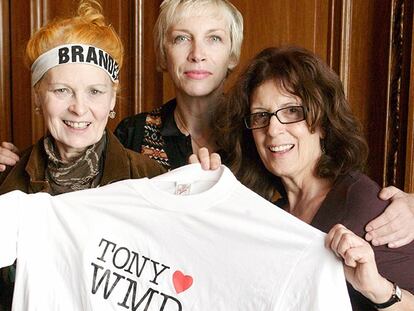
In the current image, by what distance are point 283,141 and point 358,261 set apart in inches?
16.2

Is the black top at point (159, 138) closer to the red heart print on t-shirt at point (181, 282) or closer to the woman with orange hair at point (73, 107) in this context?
the woman with orange hair at point (73, 107)

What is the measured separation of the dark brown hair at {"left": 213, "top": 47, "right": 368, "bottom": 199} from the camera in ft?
4.52

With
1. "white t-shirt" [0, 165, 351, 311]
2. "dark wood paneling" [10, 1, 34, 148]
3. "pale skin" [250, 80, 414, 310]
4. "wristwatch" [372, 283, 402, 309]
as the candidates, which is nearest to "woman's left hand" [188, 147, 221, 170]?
"white t-shirt" [0, 165, 351, 311]

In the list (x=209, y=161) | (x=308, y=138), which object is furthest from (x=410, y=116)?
(x=209, y=161)

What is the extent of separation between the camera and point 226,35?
173 cm

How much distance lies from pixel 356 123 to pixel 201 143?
19.0 inches

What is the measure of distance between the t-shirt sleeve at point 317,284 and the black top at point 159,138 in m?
0.69

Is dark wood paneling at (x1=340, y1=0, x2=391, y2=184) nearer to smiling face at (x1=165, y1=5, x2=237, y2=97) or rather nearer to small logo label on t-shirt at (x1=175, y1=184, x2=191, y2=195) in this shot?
smiling face at (x1=165, y1=5, x2=237, y2=97)

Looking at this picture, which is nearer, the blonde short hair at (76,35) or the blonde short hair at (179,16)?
the blonde short hair at (76,35)

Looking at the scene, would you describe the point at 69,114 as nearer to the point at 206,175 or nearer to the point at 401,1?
the point at 206,175

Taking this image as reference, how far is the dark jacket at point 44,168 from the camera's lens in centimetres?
142

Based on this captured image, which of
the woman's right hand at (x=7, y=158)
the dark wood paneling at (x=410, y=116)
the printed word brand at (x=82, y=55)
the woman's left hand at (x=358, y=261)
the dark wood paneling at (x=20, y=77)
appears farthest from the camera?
the dark wood paneling at (x=20, y=77)

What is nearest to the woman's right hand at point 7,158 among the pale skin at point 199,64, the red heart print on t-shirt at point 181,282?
Result: the pale skin at point 199,64

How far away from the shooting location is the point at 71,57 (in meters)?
1.37
